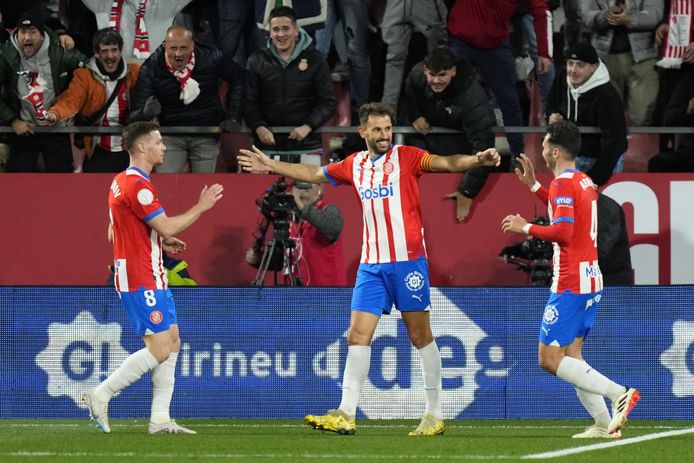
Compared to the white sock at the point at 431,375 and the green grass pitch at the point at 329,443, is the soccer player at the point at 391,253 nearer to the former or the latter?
the white sock at the point at 431,375

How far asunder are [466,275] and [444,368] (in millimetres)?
2425

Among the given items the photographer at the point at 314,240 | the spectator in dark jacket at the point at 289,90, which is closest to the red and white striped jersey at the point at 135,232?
the photographer at the point at 314,240

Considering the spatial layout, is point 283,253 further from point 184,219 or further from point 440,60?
point 184,219

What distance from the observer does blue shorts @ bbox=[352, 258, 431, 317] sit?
942 cm

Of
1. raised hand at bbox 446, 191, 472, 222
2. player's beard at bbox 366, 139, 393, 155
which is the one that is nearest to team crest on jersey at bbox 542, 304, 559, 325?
player's beard at bbox 366, 139, 393, 155

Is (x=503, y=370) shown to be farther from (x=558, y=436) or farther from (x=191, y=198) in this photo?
(x=191, y=198)

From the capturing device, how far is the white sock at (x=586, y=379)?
30.2 feet

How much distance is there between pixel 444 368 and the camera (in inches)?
448

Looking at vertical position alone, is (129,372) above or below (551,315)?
below

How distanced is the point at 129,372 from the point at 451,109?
4.82 m

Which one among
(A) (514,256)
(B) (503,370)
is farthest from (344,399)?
(A) (514,256)

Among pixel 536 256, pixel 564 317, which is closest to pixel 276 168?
pixel 564 317

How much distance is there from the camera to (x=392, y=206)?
950cm

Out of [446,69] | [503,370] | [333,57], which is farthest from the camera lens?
[333,57]
